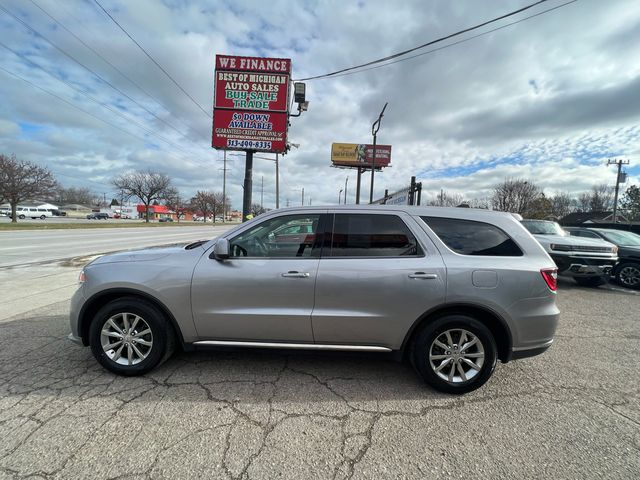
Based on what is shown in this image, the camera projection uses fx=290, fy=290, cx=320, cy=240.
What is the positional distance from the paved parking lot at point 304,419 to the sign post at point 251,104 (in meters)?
10.4

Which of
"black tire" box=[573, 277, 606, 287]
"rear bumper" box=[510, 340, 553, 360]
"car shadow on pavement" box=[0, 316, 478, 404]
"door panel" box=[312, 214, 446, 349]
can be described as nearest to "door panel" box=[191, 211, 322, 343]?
"door panel" box=[312, 214, 446, 349]

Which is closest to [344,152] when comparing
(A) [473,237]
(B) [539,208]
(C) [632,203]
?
(B) [539,208]

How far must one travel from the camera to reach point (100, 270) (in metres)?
2.90

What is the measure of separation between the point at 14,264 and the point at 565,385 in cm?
1293

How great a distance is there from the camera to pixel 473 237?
286 cm

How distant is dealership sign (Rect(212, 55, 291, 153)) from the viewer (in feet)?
38.6

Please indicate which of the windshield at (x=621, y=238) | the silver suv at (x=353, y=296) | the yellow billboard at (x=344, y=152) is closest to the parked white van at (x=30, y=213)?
the yellow billboard at (x=344, y=152)

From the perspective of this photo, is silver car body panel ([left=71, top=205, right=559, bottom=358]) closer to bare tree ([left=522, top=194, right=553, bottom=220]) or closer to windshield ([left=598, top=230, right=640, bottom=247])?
windshield ([left=598, top=230, right=640, bottom=247])

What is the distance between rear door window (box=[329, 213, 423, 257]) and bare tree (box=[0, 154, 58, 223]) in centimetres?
4848

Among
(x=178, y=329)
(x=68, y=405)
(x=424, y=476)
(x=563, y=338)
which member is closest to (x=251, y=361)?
(x=178, y=329)

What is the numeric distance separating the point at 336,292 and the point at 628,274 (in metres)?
9.48

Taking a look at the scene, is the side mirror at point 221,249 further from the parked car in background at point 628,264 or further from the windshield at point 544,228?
the parked car in background at point 628,264

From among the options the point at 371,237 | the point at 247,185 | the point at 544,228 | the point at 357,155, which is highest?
the point at 357,155

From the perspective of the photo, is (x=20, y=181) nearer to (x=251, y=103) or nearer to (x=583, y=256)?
(x=251, y=103)
